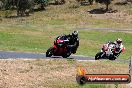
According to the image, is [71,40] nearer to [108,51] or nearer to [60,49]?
[60,49]

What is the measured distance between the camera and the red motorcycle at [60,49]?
26.4 meters

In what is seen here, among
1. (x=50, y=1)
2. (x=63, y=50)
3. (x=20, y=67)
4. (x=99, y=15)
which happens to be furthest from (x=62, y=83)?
(x=50, y=1)

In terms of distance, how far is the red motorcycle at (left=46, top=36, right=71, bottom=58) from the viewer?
2641 centimetres

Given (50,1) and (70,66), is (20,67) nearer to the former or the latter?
(70,66)

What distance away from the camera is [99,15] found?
282 feet

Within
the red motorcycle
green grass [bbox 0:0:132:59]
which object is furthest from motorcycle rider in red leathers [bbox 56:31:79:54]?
green grass [bbox 0:0:132:59]

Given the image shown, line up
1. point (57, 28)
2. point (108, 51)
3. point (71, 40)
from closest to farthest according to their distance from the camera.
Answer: point (71, 40) → point (108, 51) → point (57, 28)

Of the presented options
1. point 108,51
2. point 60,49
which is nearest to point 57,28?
point 108,51

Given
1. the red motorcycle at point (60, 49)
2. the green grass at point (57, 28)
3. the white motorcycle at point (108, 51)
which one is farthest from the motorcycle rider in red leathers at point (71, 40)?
the green grass at point (57, 28)

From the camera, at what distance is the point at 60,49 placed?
26562 mm

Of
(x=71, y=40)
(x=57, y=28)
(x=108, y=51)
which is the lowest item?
(x=57, y=28)

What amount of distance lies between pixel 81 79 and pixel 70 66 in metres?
7.43

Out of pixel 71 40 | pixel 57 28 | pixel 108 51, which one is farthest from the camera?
pixel 57 28

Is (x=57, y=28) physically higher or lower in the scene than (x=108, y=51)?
lower
